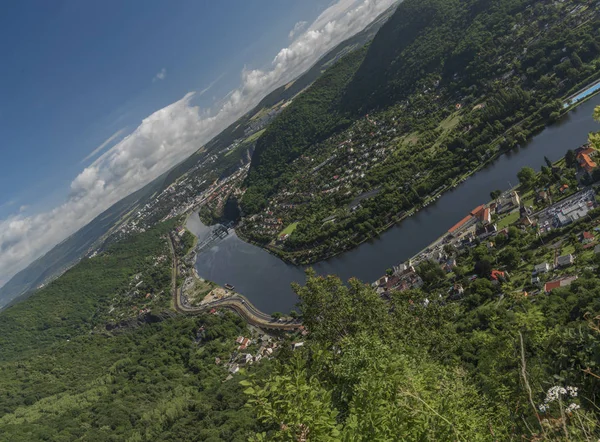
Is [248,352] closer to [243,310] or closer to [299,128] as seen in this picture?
[243,310]

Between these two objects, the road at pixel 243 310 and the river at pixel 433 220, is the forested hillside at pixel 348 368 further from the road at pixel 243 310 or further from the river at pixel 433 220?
the river at pixel 433 220

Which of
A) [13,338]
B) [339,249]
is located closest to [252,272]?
[339,249]

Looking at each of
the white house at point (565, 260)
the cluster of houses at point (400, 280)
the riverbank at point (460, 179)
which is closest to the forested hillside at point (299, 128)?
the riverbank at point (460, 179)

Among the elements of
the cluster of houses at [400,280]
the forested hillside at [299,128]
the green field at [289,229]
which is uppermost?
the forested hillside at [299,128]

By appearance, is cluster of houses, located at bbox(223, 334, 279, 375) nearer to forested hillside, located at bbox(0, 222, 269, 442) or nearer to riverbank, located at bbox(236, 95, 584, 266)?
forested hillside, located at bbox(0, 222, 269, 442)

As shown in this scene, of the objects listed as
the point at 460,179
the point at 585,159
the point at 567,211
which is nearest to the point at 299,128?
the point at 460,179

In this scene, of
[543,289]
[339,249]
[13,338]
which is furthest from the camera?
[13,338]

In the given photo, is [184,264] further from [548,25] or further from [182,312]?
[548,25]

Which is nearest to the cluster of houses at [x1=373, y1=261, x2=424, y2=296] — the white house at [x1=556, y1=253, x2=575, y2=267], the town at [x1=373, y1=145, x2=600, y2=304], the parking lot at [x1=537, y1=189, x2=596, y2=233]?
the town at [x1=373, y1=145, x2=600, y2=304]
